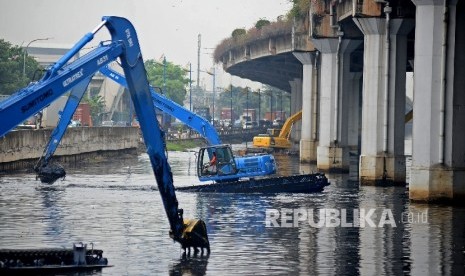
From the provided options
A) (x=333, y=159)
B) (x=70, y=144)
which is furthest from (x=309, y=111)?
(x=70, y=144)

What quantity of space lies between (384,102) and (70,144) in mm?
34521

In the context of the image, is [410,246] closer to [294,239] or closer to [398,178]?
[294,239]

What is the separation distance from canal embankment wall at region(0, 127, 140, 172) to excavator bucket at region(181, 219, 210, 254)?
41939 millimetres

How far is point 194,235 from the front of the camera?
130 feet

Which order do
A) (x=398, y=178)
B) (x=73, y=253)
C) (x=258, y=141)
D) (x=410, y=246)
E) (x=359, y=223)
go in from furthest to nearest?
(x=258, y=141) → (x=398, y=178) → (x=359, y=223) → (x=410, y=246) → (x=73, y=253)

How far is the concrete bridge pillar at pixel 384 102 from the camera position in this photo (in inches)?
3000

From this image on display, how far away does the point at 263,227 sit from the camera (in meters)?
49.1

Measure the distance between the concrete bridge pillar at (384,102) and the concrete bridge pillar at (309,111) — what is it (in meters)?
32.2

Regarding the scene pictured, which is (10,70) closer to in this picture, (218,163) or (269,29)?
(269,29)

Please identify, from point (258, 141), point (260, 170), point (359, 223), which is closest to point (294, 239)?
point (359, 223)

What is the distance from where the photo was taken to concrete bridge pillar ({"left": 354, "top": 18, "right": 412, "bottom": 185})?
3000 inches

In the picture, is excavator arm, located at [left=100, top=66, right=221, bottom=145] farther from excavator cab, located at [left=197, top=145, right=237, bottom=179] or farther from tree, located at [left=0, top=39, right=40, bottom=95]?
tree, located at [left=0, top=39, right=40, bottom=95]

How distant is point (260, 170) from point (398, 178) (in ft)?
40.1

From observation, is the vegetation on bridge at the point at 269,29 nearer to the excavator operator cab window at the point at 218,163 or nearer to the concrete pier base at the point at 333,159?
the concrete pier base at the point at 333,159
